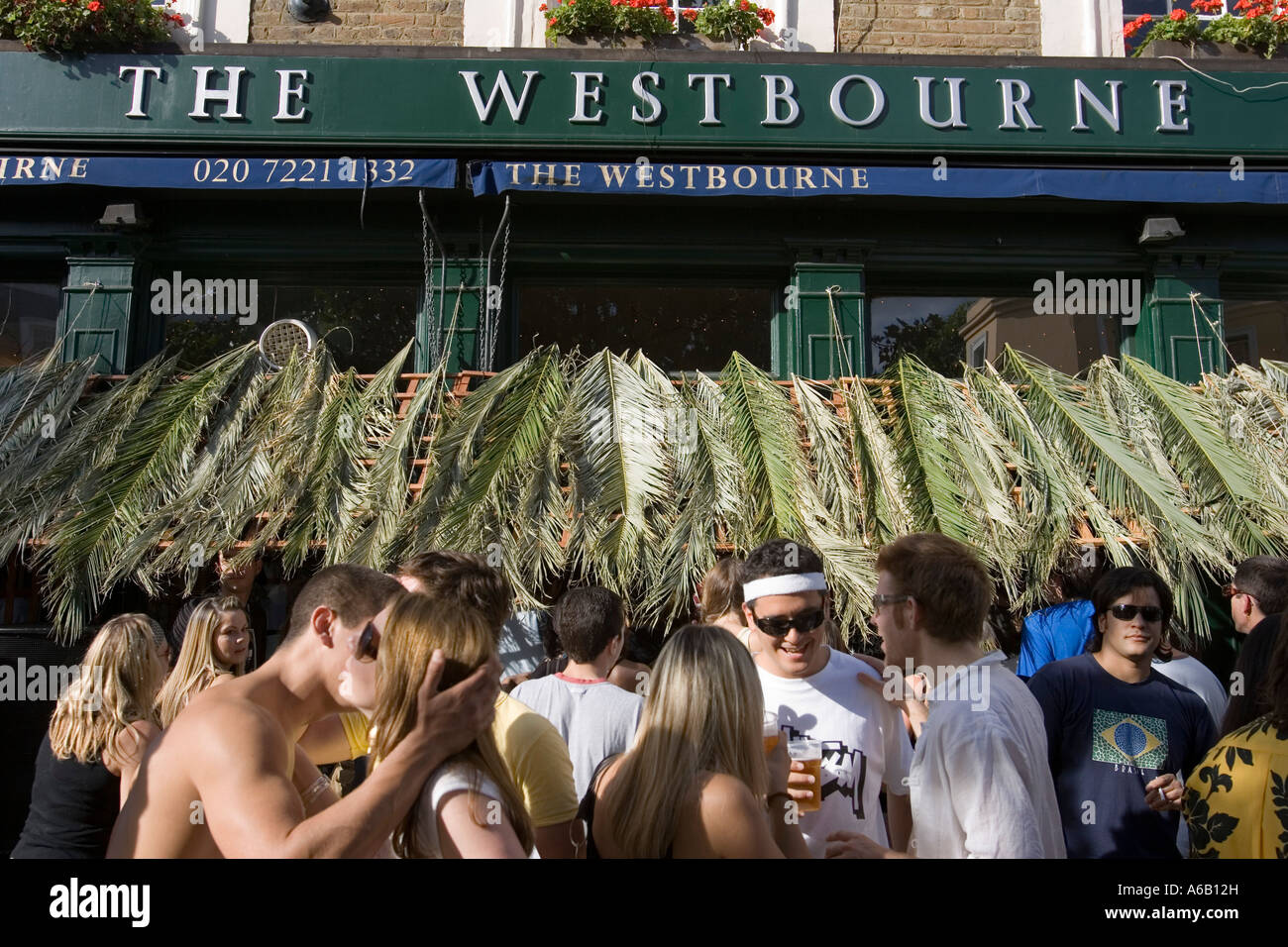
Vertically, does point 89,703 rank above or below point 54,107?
below

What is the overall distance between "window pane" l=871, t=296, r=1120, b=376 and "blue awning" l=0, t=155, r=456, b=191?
3661 mm

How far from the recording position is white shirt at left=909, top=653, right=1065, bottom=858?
100 inches

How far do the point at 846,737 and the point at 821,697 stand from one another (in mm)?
157

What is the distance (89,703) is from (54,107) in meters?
6.50

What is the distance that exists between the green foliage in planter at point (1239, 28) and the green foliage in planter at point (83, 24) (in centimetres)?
809

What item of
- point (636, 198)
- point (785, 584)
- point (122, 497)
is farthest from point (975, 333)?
point (122, 497)

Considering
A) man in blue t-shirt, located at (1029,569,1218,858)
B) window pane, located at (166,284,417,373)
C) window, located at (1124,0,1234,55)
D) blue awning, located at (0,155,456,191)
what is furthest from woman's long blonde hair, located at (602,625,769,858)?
window, located at (1124,0,1234,55)

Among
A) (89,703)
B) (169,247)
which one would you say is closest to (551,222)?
(169,247)

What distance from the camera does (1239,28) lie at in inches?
341

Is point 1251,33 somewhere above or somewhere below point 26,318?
above

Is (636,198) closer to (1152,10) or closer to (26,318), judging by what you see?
(1152,10)

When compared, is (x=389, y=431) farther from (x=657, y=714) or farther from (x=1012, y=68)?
(x=1012, y=68)
